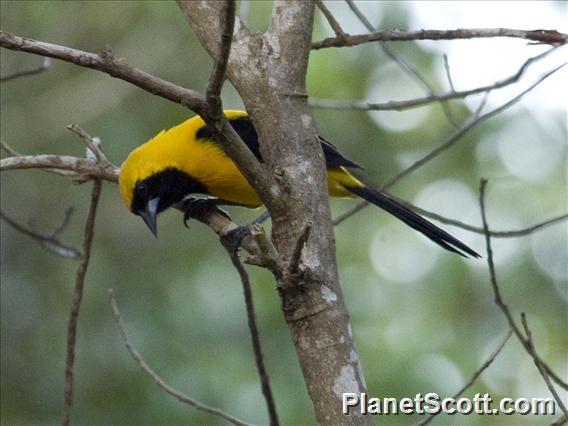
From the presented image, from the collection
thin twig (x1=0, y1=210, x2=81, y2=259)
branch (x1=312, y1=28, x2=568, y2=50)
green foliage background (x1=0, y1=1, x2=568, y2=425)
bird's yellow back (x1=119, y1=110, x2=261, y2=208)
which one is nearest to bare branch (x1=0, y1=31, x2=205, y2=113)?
branch (x1=312, y1=28, x2=568, y2=50)

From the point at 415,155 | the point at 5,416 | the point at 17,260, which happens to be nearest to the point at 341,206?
the point at 415,155

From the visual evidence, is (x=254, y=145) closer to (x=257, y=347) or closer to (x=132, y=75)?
(x=257, y=347)

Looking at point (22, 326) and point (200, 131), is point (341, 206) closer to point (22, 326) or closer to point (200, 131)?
point (22, 326)

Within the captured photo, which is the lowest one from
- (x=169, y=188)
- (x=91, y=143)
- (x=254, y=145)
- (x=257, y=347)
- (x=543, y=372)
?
(x=543, y=372)

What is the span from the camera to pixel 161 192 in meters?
4.30

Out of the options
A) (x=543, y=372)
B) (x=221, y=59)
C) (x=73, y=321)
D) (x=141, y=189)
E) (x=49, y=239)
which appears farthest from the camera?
(x=141, y=189)

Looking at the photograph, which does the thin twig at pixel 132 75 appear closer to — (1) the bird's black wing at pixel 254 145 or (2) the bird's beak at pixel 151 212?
(1) the bird's black wing at pixel 254 145

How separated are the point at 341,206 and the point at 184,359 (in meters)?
2.41

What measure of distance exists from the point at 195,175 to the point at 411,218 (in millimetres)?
1046

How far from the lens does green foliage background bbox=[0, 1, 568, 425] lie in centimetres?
566

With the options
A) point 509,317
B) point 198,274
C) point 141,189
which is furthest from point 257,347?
point 198,274

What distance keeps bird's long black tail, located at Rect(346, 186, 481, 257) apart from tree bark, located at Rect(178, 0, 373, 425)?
136 cm

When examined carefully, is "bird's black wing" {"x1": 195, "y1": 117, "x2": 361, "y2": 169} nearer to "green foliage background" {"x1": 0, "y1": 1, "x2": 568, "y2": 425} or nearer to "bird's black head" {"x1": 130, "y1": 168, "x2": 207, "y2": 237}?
"bird's black head" {"x1": 130, "y1": 168, "x2": 207, "y2": 237}

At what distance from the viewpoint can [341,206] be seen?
751 centimetres
